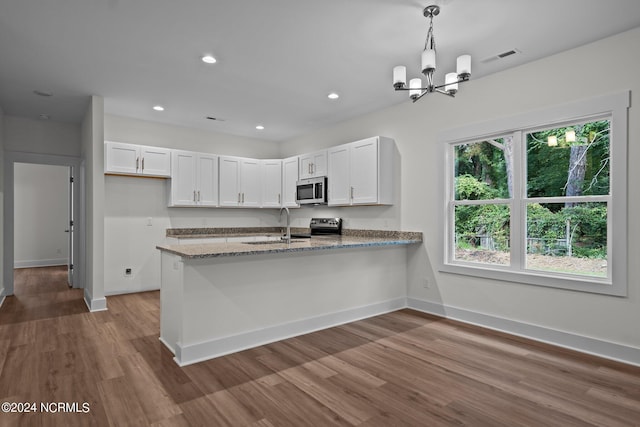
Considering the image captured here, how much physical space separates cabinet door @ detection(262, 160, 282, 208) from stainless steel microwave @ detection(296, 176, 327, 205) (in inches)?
25.4

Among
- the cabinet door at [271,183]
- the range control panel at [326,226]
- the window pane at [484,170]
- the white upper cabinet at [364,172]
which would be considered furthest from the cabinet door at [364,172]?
the cabinet door at [271,183]

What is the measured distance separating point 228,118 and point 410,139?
267 cm

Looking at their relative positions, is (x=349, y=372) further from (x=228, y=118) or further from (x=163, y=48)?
(x=228, y=118)

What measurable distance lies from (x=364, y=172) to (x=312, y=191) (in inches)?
41.7

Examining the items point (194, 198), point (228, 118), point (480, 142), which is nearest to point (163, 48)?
point (228, 118)

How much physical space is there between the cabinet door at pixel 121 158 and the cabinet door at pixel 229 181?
1.27m

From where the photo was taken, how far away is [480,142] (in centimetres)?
380

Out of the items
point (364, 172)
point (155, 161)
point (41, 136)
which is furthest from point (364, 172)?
point (41, 136)

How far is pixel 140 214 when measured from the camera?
5.29m

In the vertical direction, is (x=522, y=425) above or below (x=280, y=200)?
below

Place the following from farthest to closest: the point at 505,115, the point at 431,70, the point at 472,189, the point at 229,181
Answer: the point at 229,181 → the point at 472,189 → the point at 505,115 → the point at 431,70

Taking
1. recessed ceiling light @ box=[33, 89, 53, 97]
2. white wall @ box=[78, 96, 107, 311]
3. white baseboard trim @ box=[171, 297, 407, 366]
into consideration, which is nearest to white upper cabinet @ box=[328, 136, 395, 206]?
white baseboard trim @ box=[171, 297, 407, 366]

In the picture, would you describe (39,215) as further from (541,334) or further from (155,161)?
(541,334)

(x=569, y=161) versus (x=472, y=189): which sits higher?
(x=569, y=161)
